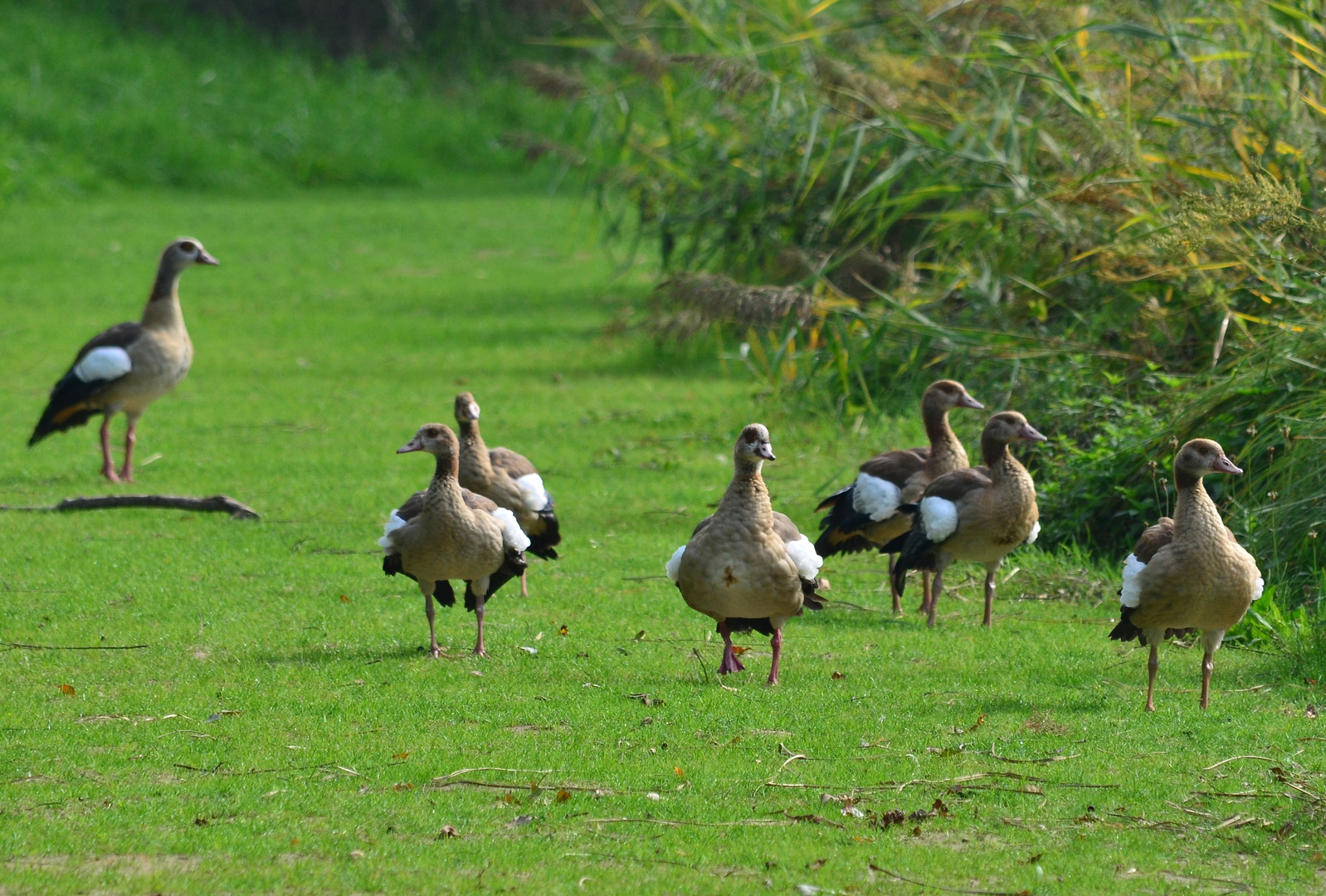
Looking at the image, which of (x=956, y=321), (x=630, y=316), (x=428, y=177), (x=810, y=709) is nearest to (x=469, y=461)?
(x=810, y=709)

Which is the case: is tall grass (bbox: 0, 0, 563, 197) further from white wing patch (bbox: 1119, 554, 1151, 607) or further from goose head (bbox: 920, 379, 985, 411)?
white wing patch (bbox: 1119, 554, 1151, 607)

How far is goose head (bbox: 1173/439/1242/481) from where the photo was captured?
21.9ft

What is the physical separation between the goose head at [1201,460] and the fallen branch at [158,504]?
588 centimetres

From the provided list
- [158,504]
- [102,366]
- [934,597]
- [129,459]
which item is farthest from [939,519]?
[102,366]

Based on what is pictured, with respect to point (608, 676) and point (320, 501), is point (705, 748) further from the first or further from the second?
point (320, 501)

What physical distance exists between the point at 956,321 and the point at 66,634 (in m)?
6.68

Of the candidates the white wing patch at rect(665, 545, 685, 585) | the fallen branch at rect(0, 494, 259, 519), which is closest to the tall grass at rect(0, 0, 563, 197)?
the fallen branch at rect(0, 494, 259, 519)

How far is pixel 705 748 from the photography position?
609cm

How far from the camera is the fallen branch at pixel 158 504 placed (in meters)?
10.0

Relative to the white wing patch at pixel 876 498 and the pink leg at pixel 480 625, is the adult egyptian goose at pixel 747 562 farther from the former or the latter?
the white wing patch at pixel 876 498

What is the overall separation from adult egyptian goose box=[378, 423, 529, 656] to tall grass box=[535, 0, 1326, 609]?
345 cm

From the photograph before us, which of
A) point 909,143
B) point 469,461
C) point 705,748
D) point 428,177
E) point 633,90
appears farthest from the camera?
point 428,177

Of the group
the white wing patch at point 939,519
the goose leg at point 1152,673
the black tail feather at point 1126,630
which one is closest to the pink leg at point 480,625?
the white wing patch at point 939,519

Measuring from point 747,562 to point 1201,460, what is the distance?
1959mm
